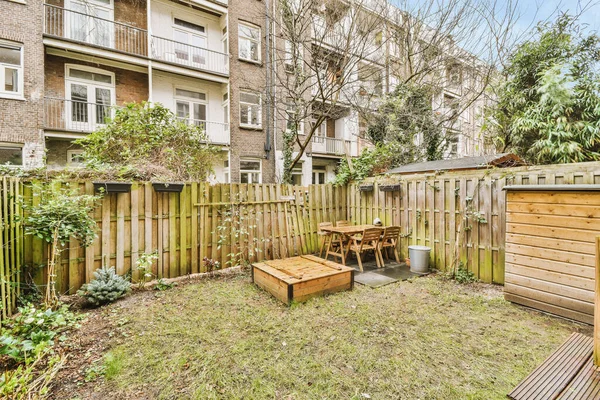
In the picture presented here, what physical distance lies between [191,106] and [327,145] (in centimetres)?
741

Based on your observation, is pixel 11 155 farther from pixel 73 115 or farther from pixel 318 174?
pixel 318 174

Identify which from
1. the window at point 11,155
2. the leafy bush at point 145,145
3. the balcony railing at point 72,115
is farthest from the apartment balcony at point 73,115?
the leafy bush at point 145,145

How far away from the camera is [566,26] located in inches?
280

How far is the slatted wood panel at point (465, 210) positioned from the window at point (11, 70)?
455 inches

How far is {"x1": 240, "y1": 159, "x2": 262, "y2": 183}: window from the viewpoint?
492 inches

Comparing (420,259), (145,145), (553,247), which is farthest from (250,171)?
(553,247)

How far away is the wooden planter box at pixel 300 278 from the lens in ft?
12.9

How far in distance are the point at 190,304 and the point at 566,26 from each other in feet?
36.4

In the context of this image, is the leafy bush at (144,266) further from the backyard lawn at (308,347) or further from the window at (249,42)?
the window at (249,42)

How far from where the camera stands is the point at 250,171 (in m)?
12.5

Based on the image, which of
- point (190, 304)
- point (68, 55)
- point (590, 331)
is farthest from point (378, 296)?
point (68, 55)

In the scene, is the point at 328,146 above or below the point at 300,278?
above

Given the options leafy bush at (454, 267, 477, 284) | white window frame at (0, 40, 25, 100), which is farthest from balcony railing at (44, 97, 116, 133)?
leafy bush at (454, 267, 477, 284)

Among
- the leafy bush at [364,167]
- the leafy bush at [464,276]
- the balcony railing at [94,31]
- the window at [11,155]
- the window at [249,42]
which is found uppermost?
the window at [249,42]
